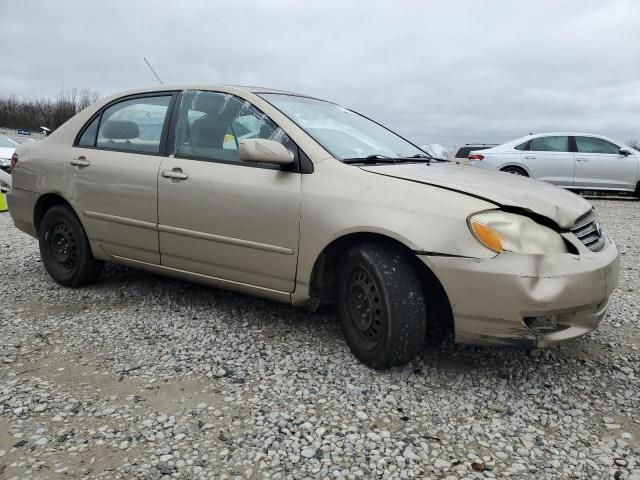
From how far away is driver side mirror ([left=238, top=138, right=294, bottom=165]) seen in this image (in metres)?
2.94

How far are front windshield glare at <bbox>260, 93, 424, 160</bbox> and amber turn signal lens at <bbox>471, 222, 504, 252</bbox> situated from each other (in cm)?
93

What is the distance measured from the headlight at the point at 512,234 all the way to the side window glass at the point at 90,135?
116 inches

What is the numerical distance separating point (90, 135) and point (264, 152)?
188cm

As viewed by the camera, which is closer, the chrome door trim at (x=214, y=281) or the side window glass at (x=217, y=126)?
the chrome door trim at (x=214, y=281)

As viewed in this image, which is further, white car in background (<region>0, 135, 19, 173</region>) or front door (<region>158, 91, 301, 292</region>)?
white car in background (<region>0, 135, 19, 173</region>)

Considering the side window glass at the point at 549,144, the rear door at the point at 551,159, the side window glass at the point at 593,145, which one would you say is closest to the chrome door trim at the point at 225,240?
the rear door at the point at 551,159

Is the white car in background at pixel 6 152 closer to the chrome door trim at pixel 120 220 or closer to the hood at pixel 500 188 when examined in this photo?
the chrome door trim at pixel 120 220

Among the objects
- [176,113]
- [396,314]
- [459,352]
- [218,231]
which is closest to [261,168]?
[218,231]

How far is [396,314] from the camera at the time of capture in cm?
266

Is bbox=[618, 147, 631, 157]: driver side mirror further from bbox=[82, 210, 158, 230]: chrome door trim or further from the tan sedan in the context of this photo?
bbox=[82, 210, 158, 230]: chrome door trim

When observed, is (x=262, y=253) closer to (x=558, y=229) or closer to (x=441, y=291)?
(x=441, y=291)

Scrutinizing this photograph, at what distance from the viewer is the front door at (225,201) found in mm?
3070

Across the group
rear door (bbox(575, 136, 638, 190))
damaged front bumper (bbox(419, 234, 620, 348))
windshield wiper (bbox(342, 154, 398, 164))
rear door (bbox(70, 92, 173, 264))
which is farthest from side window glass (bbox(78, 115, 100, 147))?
rear door (bbox(575, 136, 638, 190))

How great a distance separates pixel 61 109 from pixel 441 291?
45235mm
